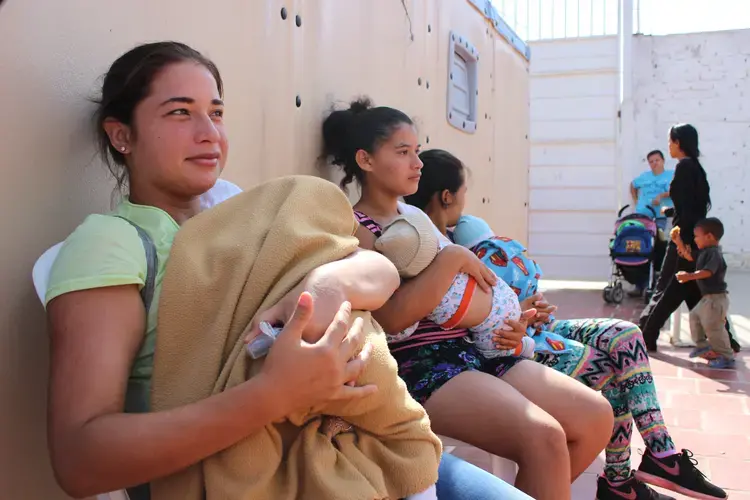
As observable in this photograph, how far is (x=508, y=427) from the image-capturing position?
154 cm

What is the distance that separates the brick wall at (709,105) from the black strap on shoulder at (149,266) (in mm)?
9574

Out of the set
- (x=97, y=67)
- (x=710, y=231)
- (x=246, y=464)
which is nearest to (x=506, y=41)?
(x=710, y=231)

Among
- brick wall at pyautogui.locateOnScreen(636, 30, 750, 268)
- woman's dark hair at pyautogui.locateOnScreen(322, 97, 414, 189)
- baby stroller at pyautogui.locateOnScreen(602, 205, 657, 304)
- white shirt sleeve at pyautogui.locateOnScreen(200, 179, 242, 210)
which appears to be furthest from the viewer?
brick wall at pyautogui.locateOnScreen(636, 30, 750, 268)

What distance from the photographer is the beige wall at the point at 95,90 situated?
107 cm

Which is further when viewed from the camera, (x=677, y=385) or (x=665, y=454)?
(x=677, y=385)

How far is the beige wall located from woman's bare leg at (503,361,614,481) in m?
0.87

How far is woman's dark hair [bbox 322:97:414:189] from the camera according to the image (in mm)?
2037

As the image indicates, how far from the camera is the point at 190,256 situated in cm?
102

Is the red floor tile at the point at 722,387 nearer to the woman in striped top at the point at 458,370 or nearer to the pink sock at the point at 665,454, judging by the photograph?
the pink sock at the point at 665,454

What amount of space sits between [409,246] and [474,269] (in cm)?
18

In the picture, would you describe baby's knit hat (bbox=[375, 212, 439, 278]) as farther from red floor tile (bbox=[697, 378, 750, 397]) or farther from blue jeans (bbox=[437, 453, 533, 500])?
red floor tile (bbox=[697, 378, 750, 397])

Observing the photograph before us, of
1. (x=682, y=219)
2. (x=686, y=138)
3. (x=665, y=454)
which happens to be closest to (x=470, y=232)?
(x=665, y=454)

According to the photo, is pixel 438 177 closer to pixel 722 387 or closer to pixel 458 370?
pixel 458 370

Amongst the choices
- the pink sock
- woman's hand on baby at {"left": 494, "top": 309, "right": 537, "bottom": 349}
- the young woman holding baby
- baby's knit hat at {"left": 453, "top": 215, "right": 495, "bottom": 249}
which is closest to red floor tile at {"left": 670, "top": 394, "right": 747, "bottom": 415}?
the young woman holding baby
